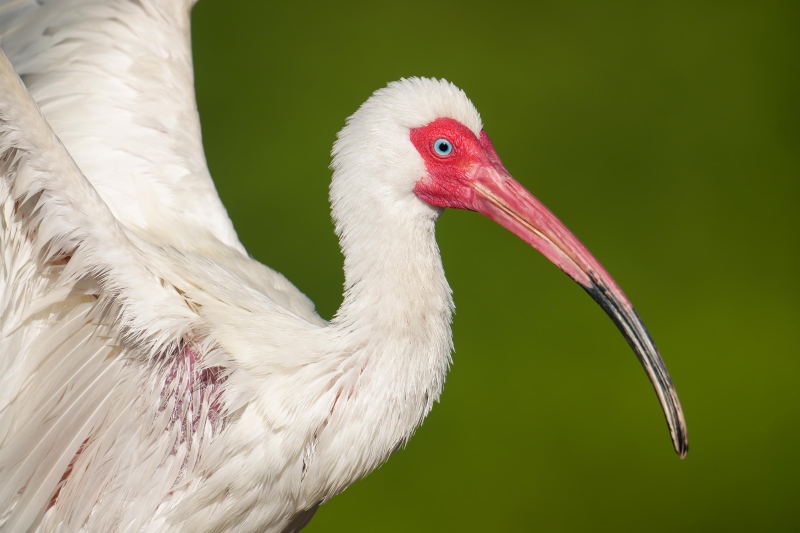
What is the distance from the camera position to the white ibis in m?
2.46

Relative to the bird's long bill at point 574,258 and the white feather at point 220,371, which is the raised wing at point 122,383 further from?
the bird's long bill at point 574,258

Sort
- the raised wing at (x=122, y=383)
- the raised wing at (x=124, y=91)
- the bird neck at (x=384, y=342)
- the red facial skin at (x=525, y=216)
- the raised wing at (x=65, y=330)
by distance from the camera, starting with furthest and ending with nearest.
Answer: the raised wing at (x=124, y=91), the red facial skin at (x=525, y=216), the bird neck at (x=384, y=342), the raised wing at (x=122, y=383), the raised wing at (x=65, y=330)

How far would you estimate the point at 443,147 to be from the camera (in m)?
2.63

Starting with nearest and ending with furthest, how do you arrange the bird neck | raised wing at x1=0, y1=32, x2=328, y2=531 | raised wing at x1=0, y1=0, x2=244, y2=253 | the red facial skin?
raised wing at x1=0, y1=32, x2=328, y2=531 → the bird neck → the red facial skin → raised wing at x1=0, y1=0, x2=244, y2=253

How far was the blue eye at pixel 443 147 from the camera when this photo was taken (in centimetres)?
262

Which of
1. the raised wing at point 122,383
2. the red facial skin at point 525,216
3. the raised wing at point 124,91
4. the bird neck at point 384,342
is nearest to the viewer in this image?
the raised wing at point 122,383

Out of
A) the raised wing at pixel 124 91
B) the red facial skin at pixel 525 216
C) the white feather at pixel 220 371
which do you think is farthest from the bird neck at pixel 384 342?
the raised wing at pixel 124 91

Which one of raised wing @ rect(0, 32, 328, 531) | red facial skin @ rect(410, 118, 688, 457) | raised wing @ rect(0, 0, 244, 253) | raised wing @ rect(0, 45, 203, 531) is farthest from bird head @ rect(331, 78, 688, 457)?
raised wing @ rect(0, 0, 244, 253)

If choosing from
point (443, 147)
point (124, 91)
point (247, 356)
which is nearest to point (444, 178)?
point (443, 147)

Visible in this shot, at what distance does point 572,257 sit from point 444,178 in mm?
406

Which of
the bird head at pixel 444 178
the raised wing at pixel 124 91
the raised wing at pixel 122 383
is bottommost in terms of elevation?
the raised wing at pixel 122 383

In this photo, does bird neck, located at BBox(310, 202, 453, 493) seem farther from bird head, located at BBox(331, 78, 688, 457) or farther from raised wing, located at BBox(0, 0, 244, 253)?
raised wing, located at BBox(0, 0, 244, 253)

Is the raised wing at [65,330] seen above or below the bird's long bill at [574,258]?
below

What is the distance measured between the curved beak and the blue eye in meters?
0.10
